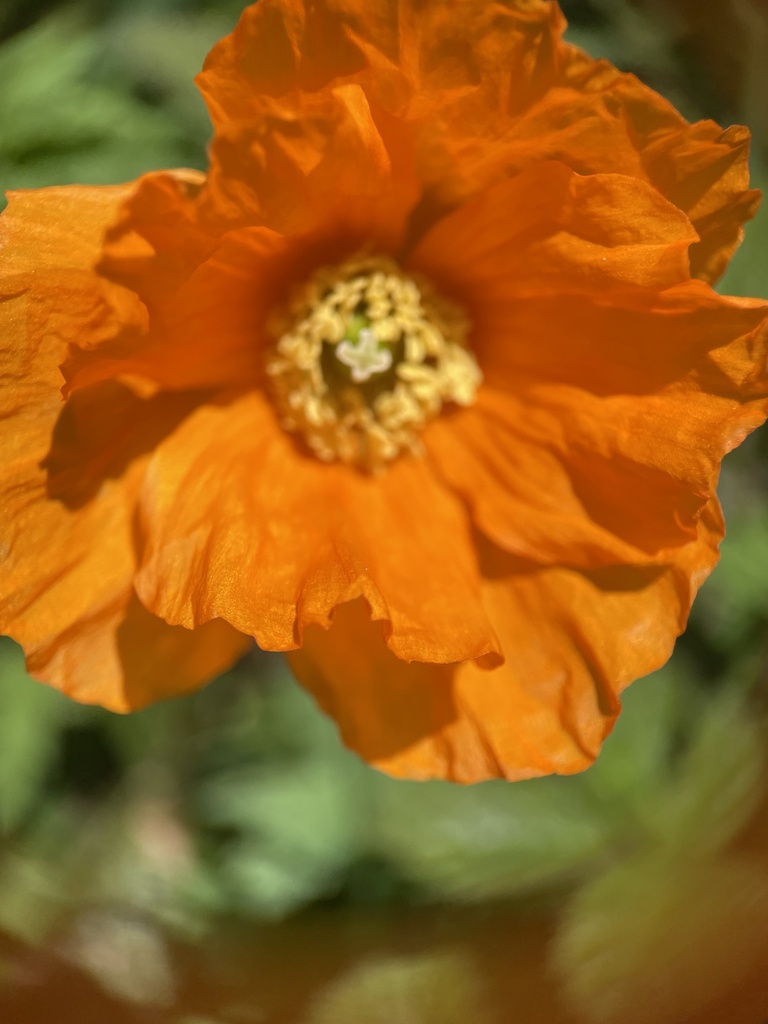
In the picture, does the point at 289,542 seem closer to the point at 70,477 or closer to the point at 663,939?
the point at 70,477

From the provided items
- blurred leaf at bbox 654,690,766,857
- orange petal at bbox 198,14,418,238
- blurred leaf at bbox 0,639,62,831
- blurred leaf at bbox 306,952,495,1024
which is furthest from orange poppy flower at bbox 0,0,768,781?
blurred leaf at bbox 654,690,766,857

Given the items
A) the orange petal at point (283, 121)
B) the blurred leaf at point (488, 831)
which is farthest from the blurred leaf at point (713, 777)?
the orange petal at point (283, 121)

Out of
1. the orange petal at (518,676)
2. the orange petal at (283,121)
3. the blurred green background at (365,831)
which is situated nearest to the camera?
the orange petal at (283,121)

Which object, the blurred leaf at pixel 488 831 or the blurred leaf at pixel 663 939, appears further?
the blurred leaf at pixel 488 831

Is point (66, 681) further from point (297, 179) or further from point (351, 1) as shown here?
point (351, 1)

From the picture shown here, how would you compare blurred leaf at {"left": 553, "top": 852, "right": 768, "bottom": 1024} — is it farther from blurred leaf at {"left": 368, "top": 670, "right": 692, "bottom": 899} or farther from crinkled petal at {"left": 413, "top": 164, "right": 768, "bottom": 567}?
crinkled petal at {"left": 413, "top": 164, "right": 768, "bottom": 567}

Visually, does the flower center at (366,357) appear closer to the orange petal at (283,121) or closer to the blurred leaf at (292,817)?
the orange petal at (283,121)

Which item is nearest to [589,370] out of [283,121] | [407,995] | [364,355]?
[364,355]

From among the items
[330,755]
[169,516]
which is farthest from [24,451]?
[330,755]
